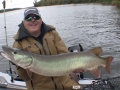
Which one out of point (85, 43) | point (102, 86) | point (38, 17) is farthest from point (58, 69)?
point (85, 43)

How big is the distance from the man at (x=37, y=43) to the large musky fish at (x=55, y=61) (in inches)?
11.1

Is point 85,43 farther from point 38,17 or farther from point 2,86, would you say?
point 38,17

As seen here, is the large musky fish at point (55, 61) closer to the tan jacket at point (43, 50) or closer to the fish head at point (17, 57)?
the fish head at point (17, 57)

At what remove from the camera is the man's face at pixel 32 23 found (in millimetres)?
3029

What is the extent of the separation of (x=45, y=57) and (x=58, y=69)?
9.8 inches

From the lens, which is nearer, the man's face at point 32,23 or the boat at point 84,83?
the man's face at point 32,23

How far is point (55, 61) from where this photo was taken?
112 inches

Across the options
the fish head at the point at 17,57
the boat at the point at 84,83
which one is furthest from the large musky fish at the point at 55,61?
the boat at the point at 84,83

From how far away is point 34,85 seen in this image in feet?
10.4

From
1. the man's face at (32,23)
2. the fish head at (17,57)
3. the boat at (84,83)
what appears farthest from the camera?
the boat at (84,83)

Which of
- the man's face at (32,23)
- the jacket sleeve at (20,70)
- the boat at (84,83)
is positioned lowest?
the boat at (84,83)

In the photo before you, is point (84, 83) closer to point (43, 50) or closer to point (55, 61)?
point (43, 50)

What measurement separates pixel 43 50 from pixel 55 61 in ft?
1.20

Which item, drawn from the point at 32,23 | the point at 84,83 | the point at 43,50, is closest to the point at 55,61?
the point at 43,50
